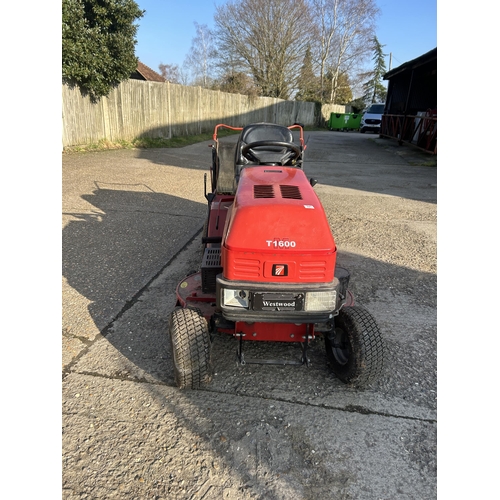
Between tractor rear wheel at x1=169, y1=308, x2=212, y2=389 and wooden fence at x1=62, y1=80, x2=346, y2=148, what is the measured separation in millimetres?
10190

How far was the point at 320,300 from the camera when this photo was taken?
2.38 metres

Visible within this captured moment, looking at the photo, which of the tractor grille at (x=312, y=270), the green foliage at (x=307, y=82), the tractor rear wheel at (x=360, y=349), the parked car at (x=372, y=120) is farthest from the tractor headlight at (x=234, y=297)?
the green foliage at (x=307, y=82)

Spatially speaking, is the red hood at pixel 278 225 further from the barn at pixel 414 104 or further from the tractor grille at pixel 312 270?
the barn at pixel 414 104

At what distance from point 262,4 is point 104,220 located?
33742mm

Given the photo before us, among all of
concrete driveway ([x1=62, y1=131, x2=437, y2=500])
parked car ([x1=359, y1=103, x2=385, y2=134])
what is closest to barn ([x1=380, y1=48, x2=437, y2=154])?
parked car ([x1=359, y1=103, x2=385, y2=134])

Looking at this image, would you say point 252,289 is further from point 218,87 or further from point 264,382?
point 218,87

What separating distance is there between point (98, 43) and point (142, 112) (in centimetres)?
291

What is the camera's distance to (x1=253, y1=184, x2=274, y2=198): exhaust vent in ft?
8.69

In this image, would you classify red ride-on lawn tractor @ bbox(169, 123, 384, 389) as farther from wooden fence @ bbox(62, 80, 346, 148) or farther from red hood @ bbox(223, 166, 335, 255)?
wooden fence @ bbox(62, 80, 346, 148)

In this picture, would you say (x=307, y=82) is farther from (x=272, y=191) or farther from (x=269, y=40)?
(x=272, y=191)

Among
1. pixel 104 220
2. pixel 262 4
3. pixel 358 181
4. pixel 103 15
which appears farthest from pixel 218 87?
pixel 104 220

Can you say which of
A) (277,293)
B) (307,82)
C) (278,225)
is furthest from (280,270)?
(307,82)

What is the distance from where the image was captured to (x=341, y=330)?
9.10ft

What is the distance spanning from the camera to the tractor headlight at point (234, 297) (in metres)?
2.36
